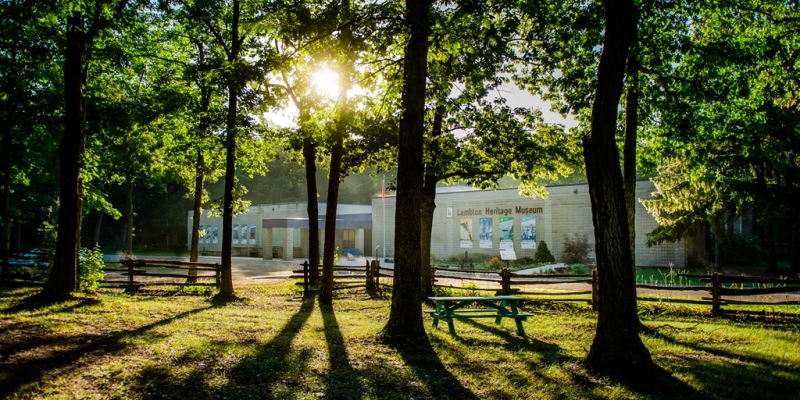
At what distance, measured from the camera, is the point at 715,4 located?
11.5 m

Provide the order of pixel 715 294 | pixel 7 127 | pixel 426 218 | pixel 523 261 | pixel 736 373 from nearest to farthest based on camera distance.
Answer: pixel 736 373
pixel 715 294
pixel 426 218
pixel 7 127
pixel 523 261

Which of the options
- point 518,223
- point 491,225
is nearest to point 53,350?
point 518,223

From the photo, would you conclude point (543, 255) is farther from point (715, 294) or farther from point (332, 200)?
point (332, 200)

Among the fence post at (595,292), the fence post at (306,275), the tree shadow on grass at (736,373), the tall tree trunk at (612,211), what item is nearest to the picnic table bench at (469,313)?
the tree shadow on grass at (736,373)

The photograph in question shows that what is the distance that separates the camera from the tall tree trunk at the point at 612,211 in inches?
266

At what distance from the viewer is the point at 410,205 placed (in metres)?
8.87

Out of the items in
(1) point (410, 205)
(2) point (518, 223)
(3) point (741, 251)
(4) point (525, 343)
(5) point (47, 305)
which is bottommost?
(4) point (525, 343)

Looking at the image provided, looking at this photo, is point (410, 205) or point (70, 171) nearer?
point (410, 205)

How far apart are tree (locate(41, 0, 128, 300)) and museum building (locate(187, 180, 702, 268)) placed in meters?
10.6

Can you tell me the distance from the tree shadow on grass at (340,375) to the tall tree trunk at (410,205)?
36.9 inches

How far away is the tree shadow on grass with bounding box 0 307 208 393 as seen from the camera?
6.11 m

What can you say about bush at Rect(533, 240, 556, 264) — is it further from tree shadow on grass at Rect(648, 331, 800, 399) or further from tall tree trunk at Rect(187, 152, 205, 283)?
tree shadow on grass at Rect(648, 331, 800, 399)

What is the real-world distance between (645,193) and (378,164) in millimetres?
19116

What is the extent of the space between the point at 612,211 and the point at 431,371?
3.13 meters
